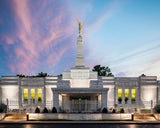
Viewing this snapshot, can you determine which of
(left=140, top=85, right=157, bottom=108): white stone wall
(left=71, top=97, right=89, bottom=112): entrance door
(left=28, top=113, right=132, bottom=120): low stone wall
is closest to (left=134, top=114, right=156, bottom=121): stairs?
(left=28, top=113, right=132, bottom=120): low stone wall

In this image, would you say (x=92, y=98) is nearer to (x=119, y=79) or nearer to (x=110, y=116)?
(x=119, y=79)

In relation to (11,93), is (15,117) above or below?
below

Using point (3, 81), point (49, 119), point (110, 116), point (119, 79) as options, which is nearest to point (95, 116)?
point (110, 116)

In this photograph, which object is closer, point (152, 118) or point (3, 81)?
point (152, 118)

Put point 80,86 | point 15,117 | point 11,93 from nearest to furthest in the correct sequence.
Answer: point 15,117 < point 80,86 < point 11,93

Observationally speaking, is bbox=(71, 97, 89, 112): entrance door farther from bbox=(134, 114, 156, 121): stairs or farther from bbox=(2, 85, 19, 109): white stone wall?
bbox=(2, 85, 19, 109): white stone wall

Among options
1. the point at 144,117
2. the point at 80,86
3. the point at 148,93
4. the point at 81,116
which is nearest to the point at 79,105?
the point at 81,116

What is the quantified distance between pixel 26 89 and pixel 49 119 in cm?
1467

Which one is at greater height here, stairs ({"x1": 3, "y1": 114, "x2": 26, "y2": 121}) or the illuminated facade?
the illuminated facade

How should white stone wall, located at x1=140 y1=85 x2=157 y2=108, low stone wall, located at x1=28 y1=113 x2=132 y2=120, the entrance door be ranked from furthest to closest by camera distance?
white stone wall, located at x1=140 y1=85 x2=157 y2=108 < the entrance door < low stone wall, located at x1=28 y1=113 x2=132 y2=120

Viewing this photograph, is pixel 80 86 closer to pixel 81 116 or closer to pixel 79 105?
pixel 79 105

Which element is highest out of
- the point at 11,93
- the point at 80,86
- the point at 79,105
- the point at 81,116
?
the point at 80,86

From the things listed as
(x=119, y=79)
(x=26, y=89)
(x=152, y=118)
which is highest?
(x=119, y=79)

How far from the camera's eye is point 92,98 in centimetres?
3769
